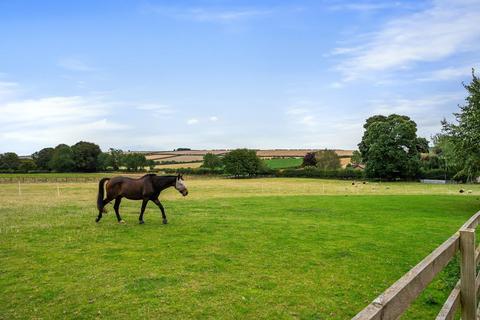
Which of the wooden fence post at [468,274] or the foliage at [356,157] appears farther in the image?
the foliage at [356,157]

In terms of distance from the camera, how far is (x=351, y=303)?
22.6 ft

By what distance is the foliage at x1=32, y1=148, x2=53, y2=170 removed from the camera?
109 meters

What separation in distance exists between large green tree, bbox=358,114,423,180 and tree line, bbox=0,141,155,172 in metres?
58.4

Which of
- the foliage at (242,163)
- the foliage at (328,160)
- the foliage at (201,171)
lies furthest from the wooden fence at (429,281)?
the foliage at (201,171)

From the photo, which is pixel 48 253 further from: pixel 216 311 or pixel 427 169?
pixel 427 169

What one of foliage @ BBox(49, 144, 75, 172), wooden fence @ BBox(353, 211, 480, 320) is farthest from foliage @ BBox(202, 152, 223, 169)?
wooden fence @ BBox(353, 211, 480, 320)

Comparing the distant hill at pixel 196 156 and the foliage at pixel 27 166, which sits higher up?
the distant hill at pixel 196 156

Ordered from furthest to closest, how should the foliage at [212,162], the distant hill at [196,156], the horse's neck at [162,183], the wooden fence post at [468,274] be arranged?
the distant hill at [196,156], the foliage at [212,162], the horse's neck at [162,183], the wooden fence post at [468,274]

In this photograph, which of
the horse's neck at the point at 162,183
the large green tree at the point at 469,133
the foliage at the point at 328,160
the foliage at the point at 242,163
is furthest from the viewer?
the foliage at the point at 328,160

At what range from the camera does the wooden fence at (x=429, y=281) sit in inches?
70.5

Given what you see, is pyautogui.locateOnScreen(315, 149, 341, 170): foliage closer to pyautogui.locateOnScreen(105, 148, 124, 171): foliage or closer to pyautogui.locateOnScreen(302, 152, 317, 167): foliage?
pyautogui.locateOnScreen(302, 152, 317, 167): foliage

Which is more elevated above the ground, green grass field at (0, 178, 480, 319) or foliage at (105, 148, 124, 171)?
foliage at (105, 148, 124, 171)

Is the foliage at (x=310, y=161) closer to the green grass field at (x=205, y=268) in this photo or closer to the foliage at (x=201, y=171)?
the foliage at (x=201, y=171)

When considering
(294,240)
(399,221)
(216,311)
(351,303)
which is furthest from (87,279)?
(399,221)
